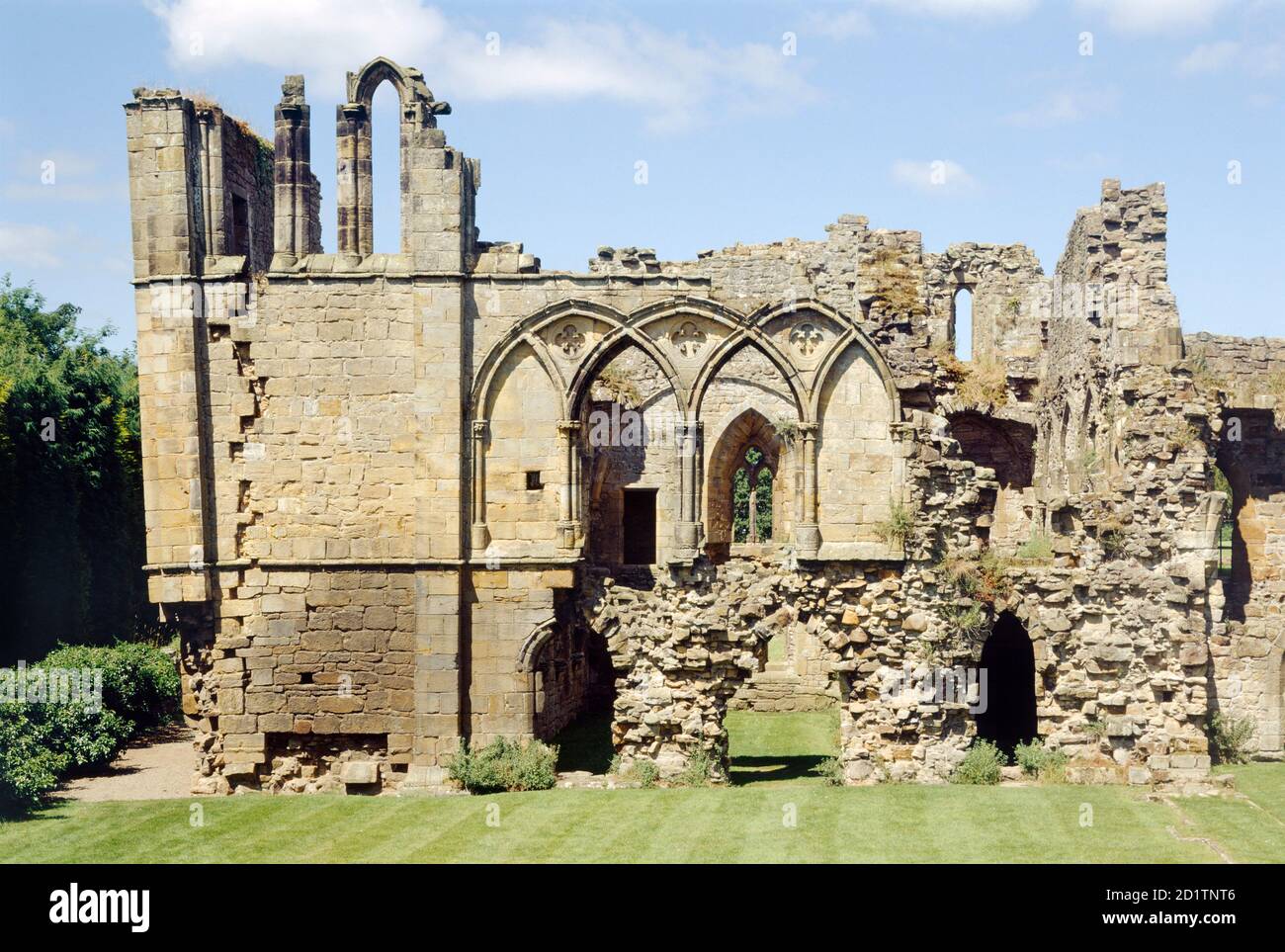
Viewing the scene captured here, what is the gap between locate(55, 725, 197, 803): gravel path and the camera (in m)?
16.9

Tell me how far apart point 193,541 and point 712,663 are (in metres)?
6.95

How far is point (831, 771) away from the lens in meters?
16.3

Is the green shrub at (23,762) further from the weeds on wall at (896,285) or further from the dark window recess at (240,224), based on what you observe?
the weeds on wall at (896,285)

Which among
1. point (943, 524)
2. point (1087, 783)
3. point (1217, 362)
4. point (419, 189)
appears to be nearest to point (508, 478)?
point (419, 189)

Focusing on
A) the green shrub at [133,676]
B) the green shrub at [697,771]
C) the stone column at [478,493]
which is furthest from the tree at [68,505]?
the green shrub at [697,771]

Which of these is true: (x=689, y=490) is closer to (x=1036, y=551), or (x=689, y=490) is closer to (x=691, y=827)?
(x=1036, y=551)

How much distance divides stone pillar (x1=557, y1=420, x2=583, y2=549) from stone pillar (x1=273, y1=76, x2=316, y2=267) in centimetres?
433

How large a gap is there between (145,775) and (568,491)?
765cm

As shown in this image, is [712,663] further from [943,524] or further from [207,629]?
[207,629]

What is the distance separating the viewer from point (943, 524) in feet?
53.5

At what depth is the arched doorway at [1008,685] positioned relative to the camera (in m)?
18.7

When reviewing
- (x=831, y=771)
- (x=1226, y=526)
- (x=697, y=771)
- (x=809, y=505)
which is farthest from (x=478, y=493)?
(x=1226, y=526)

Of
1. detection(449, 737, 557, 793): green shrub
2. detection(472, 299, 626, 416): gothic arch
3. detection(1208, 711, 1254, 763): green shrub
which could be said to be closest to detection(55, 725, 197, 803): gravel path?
detection(449, 737, 557, 793): green shrub

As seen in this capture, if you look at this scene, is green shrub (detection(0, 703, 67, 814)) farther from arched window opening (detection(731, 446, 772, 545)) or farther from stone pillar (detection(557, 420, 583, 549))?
arched window opening (detection(731, 446, 772, 545))
